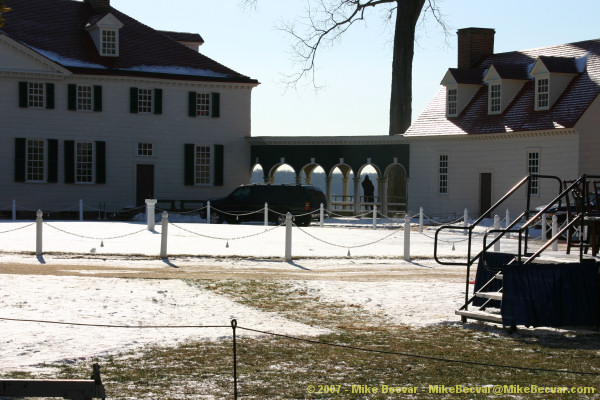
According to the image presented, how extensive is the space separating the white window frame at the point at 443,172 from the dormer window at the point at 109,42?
1623 cm

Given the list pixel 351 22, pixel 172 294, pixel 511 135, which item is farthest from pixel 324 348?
pixel 351 22

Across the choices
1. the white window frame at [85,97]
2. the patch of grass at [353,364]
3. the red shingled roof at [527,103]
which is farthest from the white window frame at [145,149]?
the patch of grass at [353,364]

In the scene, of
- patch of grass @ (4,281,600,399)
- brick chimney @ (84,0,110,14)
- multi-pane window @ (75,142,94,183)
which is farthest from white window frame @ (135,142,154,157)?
patch of grass @ (4,281,600,399)

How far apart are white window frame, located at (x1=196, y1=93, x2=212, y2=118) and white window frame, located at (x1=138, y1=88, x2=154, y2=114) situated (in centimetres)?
231

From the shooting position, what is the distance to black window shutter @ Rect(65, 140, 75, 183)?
43281 millimetres

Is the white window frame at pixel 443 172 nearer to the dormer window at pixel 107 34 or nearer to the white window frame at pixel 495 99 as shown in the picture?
the white window frame at pixel 495 99

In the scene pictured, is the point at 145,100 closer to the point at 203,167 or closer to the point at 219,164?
the point at 203,167

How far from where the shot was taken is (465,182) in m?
43.2

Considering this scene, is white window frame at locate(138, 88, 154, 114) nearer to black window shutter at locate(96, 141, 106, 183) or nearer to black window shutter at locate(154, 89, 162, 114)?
black window shutter at locate(154, 89, 162, 114)

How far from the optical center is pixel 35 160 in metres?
43.1

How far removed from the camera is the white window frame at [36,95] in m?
42.8

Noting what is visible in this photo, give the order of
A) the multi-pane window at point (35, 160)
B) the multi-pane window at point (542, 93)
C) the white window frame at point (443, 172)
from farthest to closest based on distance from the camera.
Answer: the white window frame at point (443, 172)
the multi-pane window at point (35, 160)
the multi-pane window at point (542, 93)

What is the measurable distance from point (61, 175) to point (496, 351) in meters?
34.5

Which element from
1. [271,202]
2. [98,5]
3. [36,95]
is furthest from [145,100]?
[271,202]
